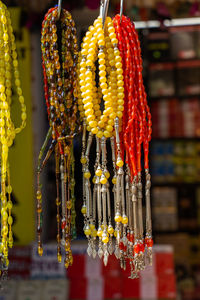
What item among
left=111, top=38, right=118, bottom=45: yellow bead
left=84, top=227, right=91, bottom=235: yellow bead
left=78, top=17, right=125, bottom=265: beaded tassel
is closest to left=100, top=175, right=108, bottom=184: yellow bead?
left=78, top=17, right=125, bottom=265: beaded tassel

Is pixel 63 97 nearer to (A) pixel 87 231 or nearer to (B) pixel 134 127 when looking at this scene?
(B) pixel 134 127

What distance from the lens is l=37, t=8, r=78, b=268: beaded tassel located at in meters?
0.82

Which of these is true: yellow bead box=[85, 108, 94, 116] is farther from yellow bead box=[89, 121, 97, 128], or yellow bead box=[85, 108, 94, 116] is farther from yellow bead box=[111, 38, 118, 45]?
yellow bead box=[111, 38, 118, 45]

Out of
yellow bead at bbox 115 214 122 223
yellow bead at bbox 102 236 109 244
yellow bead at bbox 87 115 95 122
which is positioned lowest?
yellow bead at bbox 102 236 109 244

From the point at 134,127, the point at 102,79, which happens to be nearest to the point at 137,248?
the point at 134,127

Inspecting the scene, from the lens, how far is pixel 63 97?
84 cm

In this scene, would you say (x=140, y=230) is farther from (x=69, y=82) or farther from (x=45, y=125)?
(x=45, y=125)

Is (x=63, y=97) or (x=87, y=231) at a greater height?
(x=63, y=97)

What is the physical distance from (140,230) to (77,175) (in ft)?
1.62

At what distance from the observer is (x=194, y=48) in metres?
2.88

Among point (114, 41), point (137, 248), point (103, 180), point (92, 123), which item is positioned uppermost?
point (114, 41)

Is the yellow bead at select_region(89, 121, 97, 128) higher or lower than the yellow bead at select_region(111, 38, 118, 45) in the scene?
lower

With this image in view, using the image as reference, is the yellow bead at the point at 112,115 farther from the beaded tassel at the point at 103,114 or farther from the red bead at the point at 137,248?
the red bead at the point at 137,248

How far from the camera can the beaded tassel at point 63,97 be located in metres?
0.82
